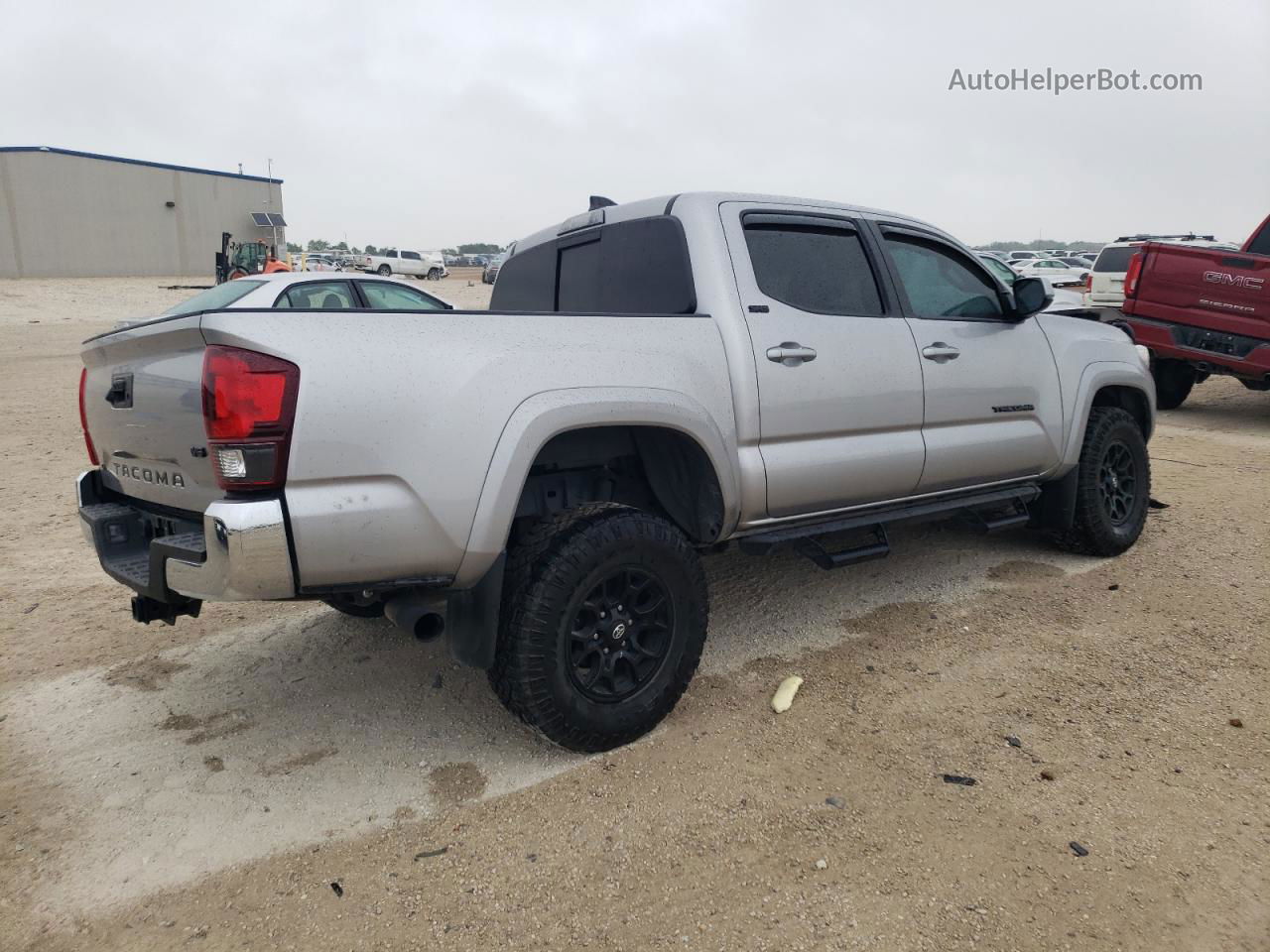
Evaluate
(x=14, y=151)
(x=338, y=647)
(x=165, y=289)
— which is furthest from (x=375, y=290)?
(x=14, y=151)

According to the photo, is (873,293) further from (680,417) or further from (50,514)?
(50,514)

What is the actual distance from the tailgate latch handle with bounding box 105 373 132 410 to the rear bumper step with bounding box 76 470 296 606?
0.37m

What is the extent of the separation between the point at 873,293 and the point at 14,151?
47.3 meters

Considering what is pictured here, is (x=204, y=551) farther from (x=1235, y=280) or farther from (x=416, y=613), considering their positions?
(x=1235, y=280)

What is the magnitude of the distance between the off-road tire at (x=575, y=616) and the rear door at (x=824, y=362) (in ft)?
1.98

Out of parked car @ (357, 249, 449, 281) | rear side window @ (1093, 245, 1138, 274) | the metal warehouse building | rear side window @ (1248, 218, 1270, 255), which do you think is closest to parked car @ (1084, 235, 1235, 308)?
rear side window @ (1093, 245, 1138, 274)

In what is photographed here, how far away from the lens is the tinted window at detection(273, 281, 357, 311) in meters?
8.59

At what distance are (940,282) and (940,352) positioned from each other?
0.50m

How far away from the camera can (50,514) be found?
611 cm

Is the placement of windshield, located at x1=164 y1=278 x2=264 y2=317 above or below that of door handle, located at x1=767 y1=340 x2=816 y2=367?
above

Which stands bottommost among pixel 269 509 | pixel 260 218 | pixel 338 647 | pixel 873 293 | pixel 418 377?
pixel 338 647

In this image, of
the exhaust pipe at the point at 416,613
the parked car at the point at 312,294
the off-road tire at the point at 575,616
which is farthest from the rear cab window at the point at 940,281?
the parked car at the point at 312,294

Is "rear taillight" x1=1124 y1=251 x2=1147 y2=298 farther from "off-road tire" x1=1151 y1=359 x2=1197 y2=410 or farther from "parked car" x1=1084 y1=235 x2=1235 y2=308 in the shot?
"parked car" x1=1084 y1=235 x2=1235 y2=308

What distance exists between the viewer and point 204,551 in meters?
2.54
